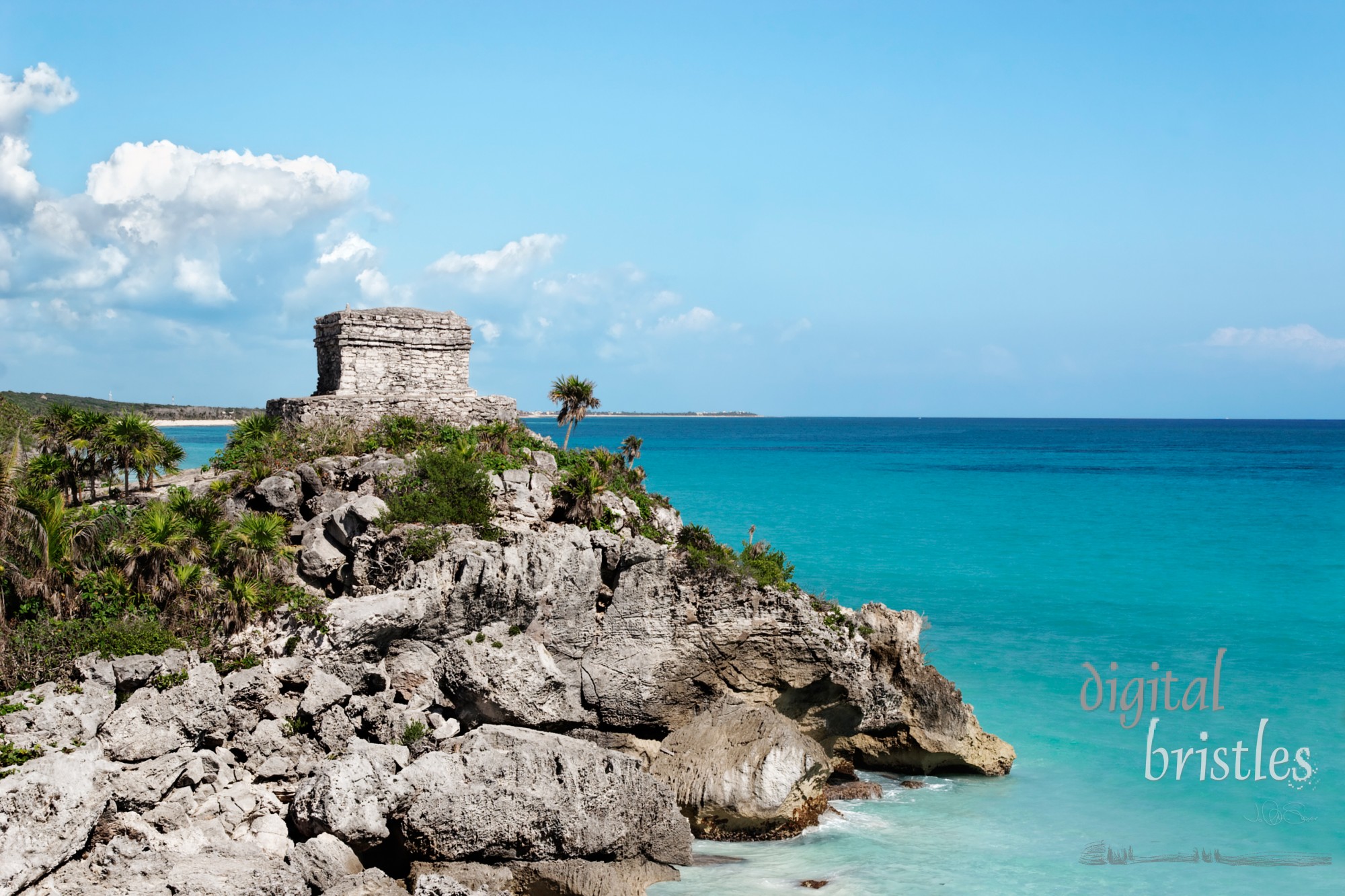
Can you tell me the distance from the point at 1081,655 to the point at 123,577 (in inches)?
800

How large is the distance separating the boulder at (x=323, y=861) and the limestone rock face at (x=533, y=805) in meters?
0.81

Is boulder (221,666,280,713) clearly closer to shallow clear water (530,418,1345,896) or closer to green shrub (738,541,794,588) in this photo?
shallow clear water (530,418,1345,896)

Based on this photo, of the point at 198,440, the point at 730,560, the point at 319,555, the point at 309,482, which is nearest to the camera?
the point at 319,555

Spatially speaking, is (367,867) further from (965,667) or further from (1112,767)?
(965,667)

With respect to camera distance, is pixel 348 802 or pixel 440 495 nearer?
pixel 348 802

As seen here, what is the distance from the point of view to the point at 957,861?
13.4 metres

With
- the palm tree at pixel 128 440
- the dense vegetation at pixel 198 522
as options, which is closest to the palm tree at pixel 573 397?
the dense vegetation at pixel 198 522

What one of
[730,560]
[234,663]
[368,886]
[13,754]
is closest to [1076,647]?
[730,560]

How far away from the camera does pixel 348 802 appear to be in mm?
11469

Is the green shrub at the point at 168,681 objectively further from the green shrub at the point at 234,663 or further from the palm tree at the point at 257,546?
the palm tree at the point at 257,546

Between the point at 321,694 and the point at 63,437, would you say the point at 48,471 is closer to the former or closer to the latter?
the point at 63,437

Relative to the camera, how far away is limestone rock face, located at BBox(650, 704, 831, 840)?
546 inches

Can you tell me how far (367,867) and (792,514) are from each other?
115 ft

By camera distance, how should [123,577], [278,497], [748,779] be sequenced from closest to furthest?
[748,779]
[123,577]
[278,497]
